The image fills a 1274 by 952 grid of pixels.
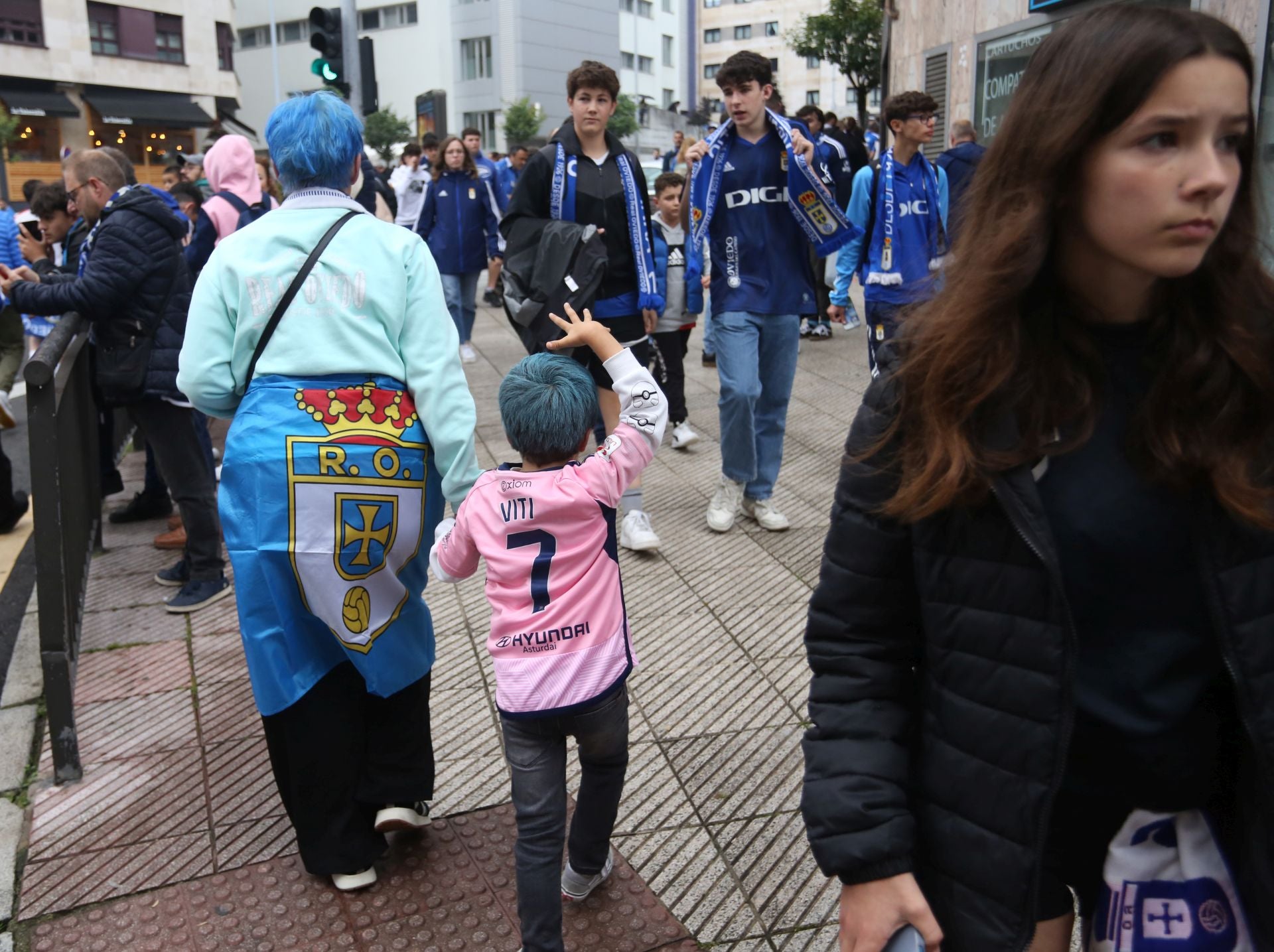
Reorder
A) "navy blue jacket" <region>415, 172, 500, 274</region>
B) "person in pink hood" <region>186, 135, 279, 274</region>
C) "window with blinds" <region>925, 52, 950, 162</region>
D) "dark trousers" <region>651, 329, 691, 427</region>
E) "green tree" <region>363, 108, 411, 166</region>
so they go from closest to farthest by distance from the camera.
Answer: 1. "person in pink hood" <region>186, 135, 279, 274</region>
2. "dark trousers" <region>651, 329, 691, 427</region>
3. "navy blue jacket" <region>415, 172, 500, 274</region>
4. "window with blinds" <region>925, 52, 950, 162</region>
5. "green tree" <region>363, 108, 411, 166</region>

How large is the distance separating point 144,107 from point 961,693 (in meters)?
49.8

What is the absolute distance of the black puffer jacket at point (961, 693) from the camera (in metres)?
1.34

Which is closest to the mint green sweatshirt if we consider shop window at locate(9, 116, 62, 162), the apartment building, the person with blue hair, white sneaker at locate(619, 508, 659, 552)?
the person with blue hair

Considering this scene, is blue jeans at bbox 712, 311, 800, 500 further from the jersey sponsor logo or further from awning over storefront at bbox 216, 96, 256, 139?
awning over storefront at bbox 216, 96, 256, 139

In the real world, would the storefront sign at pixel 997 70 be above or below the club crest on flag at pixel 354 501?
above

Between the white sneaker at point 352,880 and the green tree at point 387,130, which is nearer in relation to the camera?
the white sneaker at point 352,880

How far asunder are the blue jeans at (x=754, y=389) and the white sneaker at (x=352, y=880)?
3.01 m

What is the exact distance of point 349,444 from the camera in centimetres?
273

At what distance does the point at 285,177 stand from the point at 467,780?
5.84 ft

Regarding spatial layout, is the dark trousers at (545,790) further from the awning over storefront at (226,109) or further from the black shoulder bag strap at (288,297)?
the awning over storefront at (226,109)

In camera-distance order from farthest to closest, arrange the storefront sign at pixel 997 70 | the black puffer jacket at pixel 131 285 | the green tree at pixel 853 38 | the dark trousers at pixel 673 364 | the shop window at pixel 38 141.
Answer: the shop window at pixel 38 141
the green tree at pixel 853 38
the storefront sign at pixel 997 70
the dark trousers at pixel 673 364
the black puffer jacket at pixel 131 285

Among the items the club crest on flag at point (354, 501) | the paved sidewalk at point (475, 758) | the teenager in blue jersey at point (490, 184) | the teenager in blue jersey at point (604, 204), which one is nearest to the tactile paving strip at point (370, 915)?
the paved sidewalk at point (475, 758)

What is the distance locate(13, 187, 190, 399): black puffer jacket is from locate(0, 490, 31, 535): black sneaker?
6.64 ft

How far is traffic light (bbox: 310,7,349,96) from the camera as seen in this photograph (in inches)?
389
